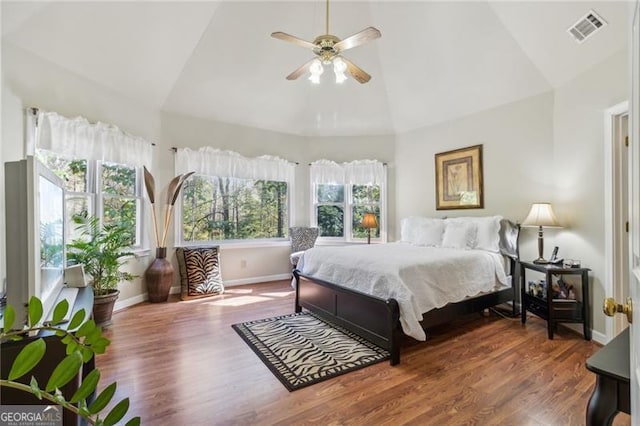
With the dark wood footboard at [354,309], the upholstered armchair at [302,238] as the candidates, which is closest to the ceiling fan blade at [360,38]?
the dark wood footboard at [354,309]

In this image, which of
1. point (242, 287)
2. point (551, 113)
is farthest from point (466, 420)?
point (242, 287)

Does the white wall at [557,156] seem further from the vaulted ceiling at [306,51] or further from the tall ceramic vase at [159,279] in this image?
the tall ceramic vase at [159,279]

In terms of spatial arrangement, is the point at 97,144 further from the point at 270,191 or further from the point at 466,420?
the point at 466,420

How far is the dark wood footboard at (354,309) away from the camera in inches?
94.3

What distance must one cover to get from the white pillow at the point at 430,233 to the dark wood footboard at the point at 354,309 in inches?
65.5

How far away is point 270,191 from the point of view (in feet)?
17.5

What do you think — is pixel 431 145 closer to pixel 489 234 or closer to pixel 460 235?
pixel 460 235

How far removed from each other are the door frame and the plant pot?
4.73 m

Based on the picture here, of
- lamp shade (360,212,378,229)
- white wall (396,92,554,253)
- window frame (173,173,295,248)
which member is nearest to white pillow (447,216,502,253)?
white wall (396,92,554,253)

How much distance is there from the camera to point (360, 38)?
247 centimetres

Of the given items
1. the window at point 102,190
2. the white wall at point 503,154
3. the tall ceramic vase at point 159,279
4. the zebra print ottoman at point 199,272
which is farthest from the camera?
the zebra print ottoman at point 199,272

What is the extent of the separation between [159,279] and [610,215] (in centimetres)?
488

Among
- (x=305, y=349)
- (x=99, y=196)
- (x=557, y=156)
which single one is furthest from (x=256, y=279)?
(x=557, y=156)

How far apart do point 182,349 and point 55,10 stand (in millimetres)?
3220
